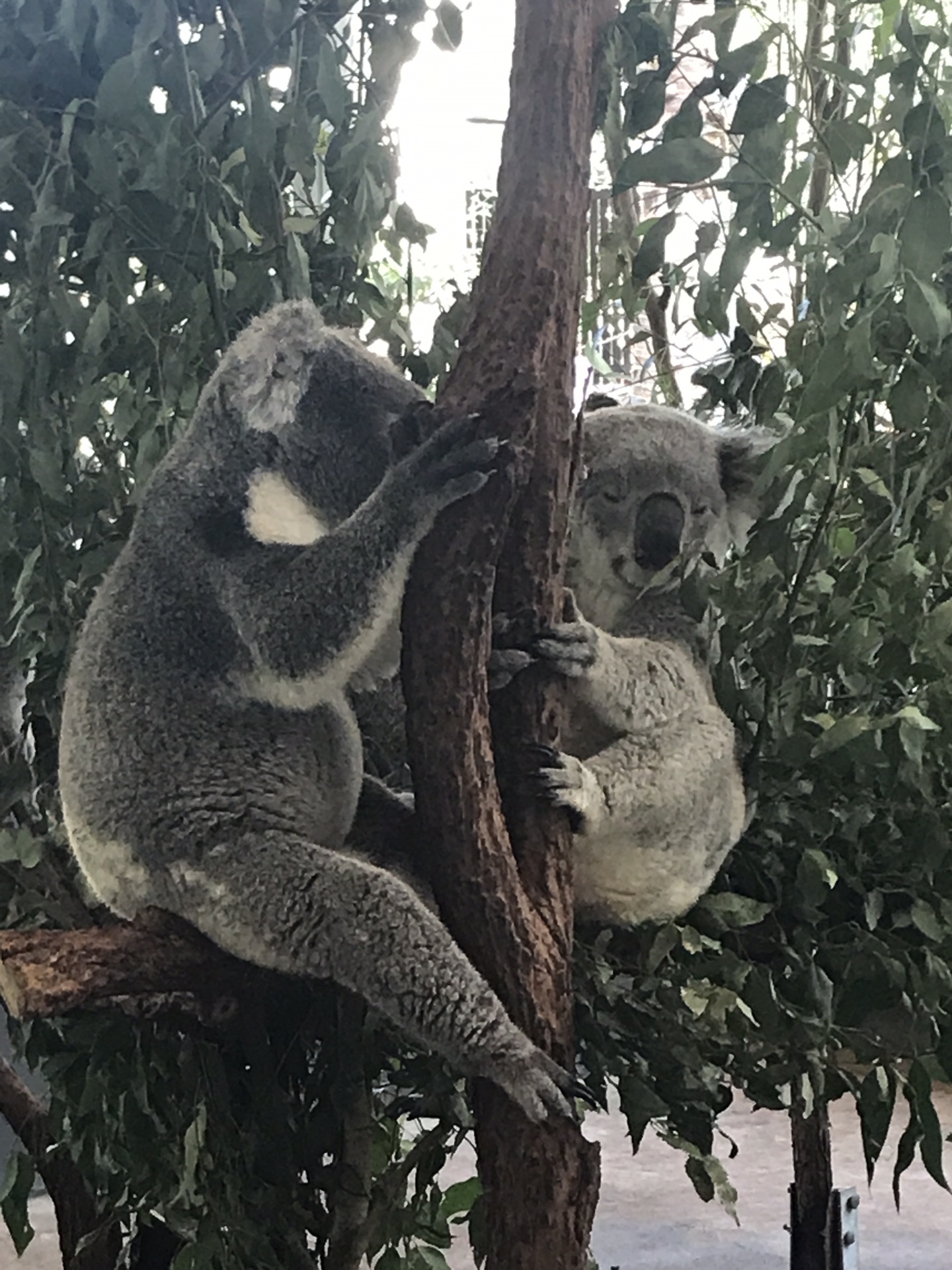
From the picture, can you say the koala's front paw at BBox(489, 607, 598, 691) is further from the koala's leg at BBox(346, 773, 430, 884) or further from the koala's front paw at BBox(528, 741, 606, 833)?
the koala's leg at BBox(346, 773, 430, 884)

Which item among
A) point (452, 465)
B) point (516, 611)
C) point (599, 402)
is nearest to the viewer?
point (452, 465)

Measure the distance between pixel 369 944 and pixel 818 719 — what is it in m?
0.56

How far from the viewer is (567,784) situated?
3.56 feet

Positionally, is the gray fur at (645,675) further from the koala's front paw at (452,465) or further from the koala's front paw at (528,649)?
the koala's front paw at (452,465)

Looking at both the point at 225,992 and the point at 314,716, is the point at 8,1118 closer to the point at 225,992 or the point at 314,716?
the point at 225,992

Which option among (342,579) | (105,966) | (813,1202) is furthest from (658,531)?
(813,1202)

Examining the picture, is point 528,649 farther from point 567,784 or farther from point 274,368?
point 274,368

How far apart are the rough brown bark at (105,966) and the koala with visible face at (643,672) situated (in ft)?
1.13

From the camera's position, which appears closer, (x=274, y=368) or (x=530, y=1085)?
(x=530, y=1085)

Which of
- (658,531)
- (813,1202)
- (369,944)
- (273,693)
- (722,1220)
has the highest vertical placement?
(658,531)

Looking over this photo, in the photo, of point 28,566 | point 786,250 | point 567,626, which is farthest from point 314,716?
point 786,250

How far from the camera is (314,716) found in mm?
1188

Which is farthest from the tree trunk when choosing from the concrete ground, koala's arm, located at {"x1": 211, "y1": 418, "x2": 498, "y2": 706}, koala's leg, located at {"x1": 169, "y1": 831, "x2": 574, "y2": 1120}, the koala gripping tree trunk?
koala's arm, located at {"x1": 211, "y1": 418, "x2": 498, "y2": 706}

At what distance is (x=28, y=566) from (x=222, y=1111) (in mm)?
634
